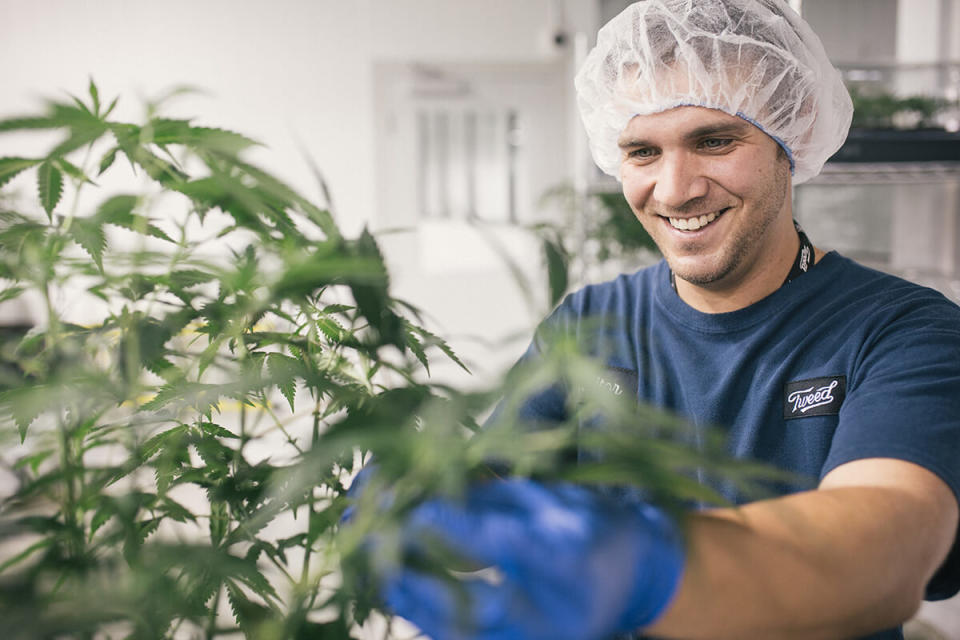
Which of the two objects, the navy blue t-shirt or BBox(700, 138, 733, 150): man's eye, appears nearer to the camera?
the navy blue t-shirt

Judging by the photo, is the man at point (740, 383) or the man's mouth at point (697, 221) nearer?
the man at point (740, 383)

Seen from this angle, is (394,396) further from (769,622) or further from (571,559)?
(769,622)

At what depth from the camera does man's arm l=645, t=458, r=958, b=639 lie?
46 cm

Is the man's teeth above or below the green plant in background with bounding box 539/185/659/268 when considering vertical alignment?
above

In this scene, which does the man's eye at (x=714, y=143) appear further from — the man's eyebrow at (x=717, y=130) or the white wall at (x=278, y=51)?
the white wall at (x=278, y=51)

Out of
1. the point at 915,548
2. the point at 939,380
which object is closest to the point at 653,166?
the point at 939,380

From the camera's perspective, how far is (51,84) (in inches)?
168

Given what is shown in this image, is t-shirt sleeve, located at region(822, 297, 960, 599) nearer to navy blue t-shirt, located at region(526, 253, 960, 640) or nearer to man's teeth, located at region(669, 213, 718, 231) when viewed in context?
navy blue t-shirt, located at region(526, 253, 960, 640)

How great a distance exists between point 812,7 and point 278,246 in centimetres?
389

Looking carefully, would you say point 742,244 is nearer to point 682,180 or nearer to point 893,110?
point 682,180

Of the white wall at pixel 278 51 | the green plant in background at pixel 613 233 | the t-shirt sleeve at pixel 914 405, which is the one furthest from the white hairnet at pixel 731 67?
the white wall at pixel 278 51

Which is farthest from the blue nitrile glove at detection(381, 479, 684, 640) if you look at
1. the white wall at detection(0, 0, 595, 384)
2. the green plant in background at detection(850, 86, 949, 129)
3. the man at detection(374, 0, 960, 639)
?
the white wall at detection(0, 0, 595, 384)

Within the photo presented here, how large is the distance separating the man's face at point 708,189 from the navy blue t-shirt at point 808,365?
76 mm

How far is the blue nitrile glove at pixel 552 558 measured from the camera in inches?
14.7
